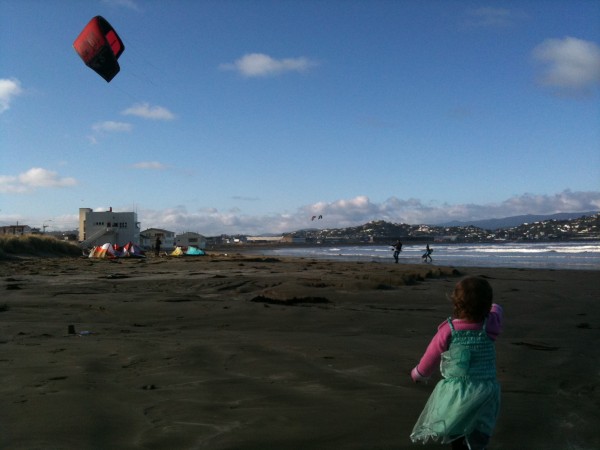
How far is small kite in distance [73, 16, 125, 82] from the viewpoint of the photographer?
15688mm

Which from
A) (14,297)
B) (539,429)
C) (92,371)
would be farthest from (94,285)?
(539,429)

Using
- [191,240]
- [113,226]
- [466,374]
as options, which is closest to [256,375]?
Answer: [466,374]

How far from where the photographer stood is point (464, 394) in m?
2.91

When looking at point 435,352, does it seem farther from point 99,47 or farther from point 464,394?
point 99,47

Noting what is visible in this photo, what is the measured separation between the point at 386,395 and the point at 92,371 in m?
2.53

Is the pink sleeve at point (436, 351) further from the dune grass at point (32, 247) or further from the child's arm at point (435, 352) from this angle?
the dune grass at point (32, 247)

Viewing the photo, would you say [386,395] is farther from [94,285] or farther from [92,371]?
[94,285]

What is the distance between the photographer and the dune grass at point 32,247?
101 feet

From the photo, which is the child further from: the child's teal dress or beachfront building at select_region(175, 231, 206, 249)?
beachfront building at select_region(175, 231, 206, 249)

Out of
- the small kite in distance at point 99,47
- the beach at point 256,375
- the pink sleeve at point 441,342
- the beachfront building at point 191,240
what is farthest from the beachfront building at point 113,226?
the pink sleeve at point 441,342

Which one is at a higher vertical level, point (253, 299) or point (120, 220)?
point (120, 220)

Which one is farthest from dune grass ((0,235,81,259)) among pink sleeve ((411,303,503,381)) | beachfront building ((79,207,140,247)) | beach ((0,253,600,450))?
pink sleeve ((411,303,503,381))

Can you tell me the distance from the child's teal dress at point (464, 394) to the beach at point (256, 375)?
41 centimetres

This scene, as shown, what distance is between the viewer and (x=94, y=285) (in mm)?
12867
